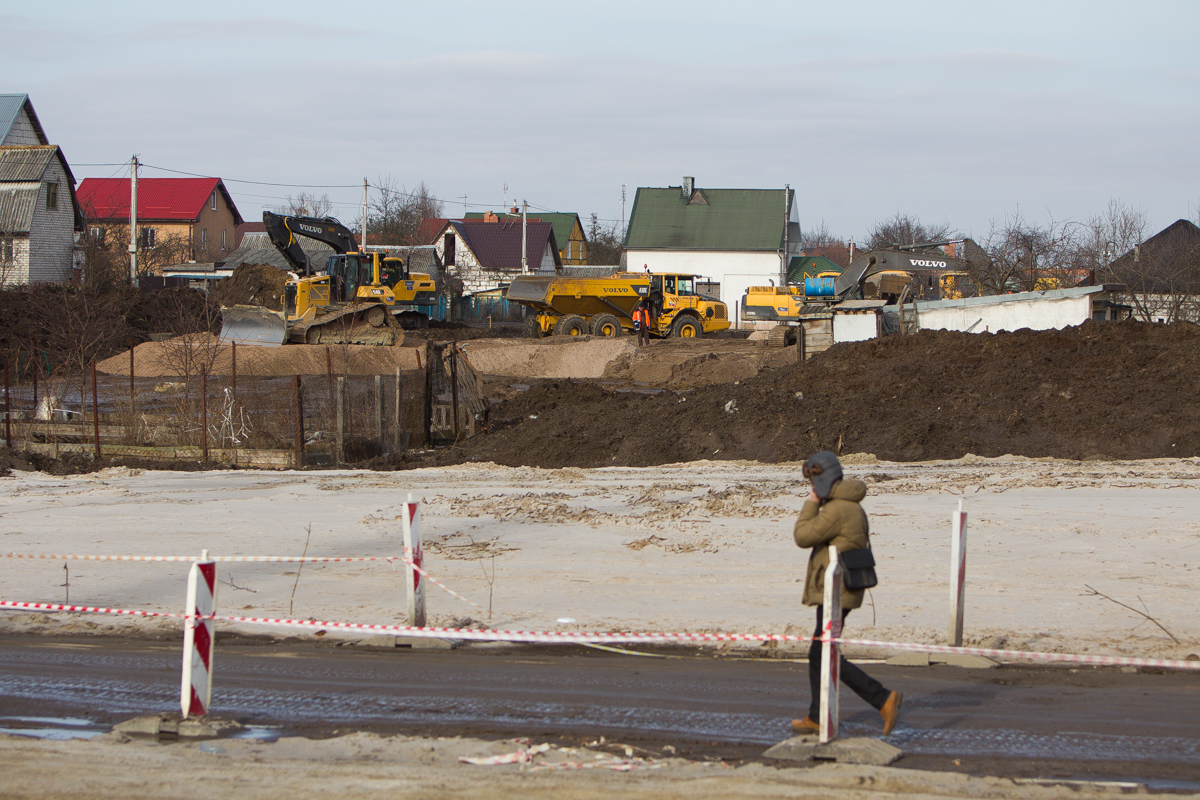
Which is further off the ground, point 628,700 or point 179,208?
point 179,208

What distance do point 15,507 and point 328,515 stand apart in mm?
4281

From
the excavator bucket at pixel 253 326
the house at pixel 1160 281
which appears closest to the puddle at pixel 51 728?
the house at pixel 1160 281

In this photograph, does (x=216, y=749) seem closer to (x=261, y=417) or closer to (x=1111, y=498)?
(x=1111, y=498)

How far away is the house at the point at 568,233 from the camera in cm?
9894

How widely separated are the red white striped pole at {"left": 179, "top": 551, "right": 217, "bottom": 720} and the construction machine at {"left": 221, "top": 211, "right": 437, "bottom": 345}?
26138 mm

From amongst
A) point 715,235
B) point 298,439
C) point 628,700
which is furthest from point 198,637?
point 715,235

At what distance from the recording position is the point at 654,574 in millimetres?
9867

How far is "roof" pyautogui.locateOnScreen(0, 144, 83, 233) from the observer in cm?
4916

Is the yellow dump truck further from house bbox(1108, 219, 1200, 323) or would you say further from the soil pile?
the soil pile

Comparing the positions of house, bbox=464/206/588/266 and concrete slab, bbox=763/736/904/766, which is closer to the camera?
concrete slab, bbox=763/736/904/766

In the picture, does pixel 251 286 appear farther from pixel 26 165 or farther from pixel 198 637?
pixel 198 637

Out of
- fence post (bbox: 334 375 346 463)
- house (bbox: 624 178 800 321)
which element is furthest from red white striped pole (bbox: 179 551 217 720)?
house (bbox: 624 178 800 321)

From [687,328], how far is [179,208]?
194 feet

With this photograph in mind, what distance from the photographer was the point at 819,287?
1312 inches
